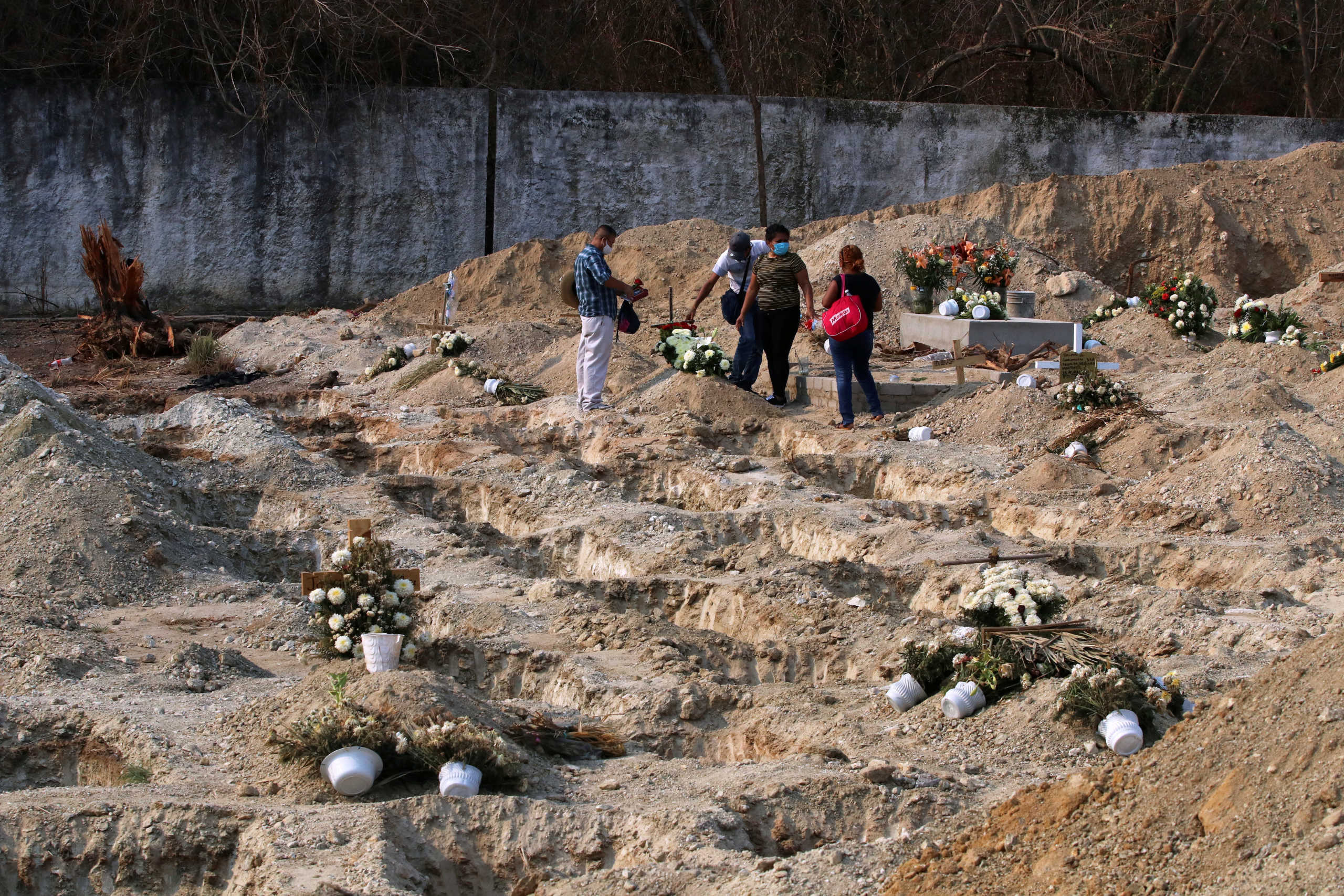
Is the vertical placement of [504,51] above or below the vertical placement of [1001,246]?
above

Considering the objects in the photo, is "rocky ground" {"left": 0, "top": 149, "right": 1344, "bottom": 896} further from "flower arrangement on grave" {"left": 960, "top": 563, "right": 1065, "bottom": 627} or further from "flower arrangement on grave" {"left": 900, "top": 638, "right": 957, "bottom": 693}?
"flower arrangement on grave" {"left": 960, "top": 563, "right": 1065, "bottom": 627}

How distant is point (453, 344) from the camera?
14.4 m

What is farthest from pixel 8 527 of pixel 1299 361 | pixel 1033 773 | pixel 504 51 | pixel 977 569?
pixel 504 51

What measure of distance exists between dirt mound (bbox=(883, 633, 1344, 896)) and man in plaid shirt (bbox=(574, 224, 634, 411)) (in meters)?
7.91

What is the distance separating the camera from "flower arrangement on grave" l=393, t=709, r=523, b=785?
16.1 feet

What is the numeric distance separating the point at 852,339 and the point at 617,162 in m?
9.97

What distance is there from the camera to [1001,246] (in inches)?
640

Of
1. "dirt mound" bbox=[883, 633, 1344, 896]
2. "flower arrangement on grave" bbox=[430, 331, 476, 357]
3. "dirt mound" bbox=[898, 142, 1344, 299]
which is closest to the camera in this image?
"dirt mound" bbox=[883, 633, 1344, 896]

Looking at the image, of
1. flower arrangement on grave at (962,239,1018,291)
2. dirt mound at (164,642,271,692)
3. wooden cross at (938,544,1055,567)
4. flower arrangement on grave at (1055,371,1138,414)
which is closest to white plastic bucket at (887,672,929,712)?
wooden cross at (938,544,1055,567)

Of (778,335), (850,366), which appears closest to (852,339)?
(850,366)

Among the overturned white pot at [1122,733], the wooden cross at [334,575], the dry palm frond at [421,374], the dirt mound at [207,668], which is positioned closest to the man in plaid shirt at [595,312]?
the dry palm frond at [421,374]

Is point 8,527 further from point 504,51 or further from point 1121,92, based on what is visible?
point 1121,92

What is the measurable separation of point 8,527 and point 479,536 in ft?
8.84

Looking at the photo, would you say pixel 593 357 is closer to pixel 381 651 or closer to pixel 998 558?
pixel 998 558
